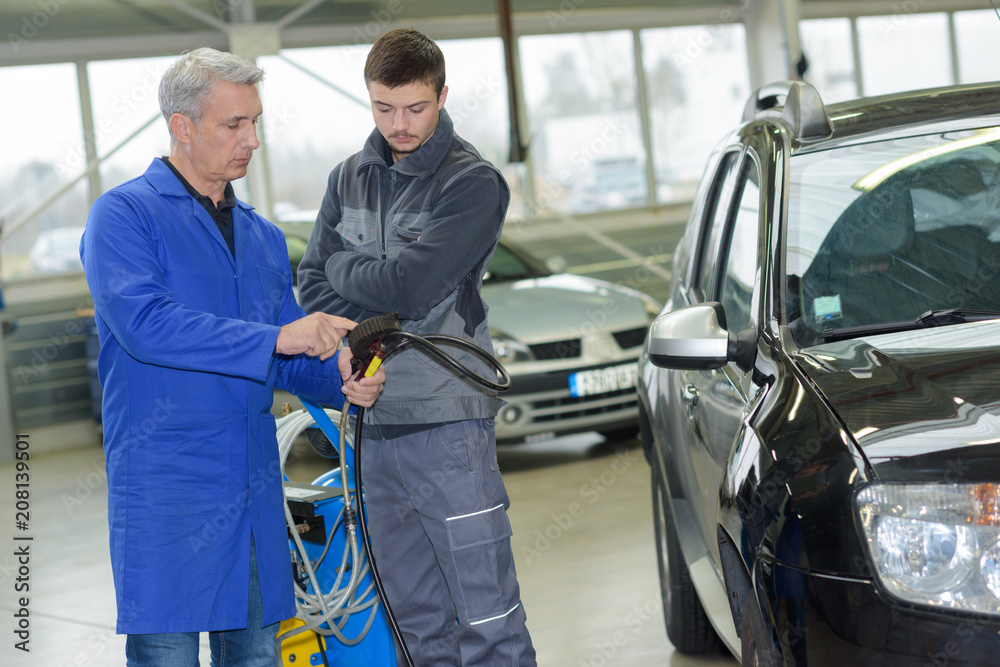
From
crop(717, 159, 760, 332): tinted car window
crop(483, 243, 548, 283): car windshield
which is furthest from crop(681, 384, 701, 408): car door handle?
crop(483, 243, 548, 283): car windshield

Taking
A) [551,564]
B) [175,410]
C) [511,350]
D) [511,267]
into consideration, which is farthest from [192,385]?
[511,267]

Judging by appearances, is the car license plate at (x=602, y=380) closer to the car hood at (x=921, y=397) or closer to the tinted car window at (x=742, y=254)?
the tinted car window at (x=742, y=254)

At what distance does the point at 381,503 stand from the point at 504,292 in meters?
4.14

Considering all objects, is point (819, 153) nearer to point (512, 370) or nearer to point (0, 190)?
point (512, 370)

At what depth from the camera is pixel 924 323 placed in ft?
6.09

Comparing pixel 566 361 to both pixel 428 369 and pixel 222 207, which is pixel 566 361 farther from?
pixel 222 207

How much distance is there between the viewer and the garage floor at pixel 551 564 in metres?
3.40

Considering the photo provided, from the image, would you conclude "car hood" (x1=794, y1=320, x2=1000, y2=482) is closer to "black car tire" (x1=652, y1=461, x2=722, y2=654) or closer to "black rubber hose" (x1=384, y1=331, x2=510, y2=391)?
"black rubber hose" (x1=384, y1=331, x2=510, y2=391)

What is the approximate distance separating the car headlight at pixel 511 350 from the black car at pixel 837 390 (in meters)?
2.60

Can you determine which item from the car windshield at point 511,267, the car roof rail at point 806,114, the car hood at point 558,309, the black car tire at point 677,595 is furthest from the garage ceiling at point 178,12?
the car roof rail at point 806,114

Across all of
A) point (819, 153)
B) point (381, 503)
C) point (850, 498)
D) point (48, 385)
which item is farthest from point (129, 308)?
point (48, 385)

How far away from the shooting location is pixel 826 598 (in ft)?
4.54

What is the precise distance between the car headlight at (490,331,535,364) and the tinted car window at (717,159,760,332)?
3.10 metres

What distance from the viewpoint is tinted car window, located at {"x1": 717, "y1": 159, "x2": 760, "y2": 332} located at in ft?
7.48
